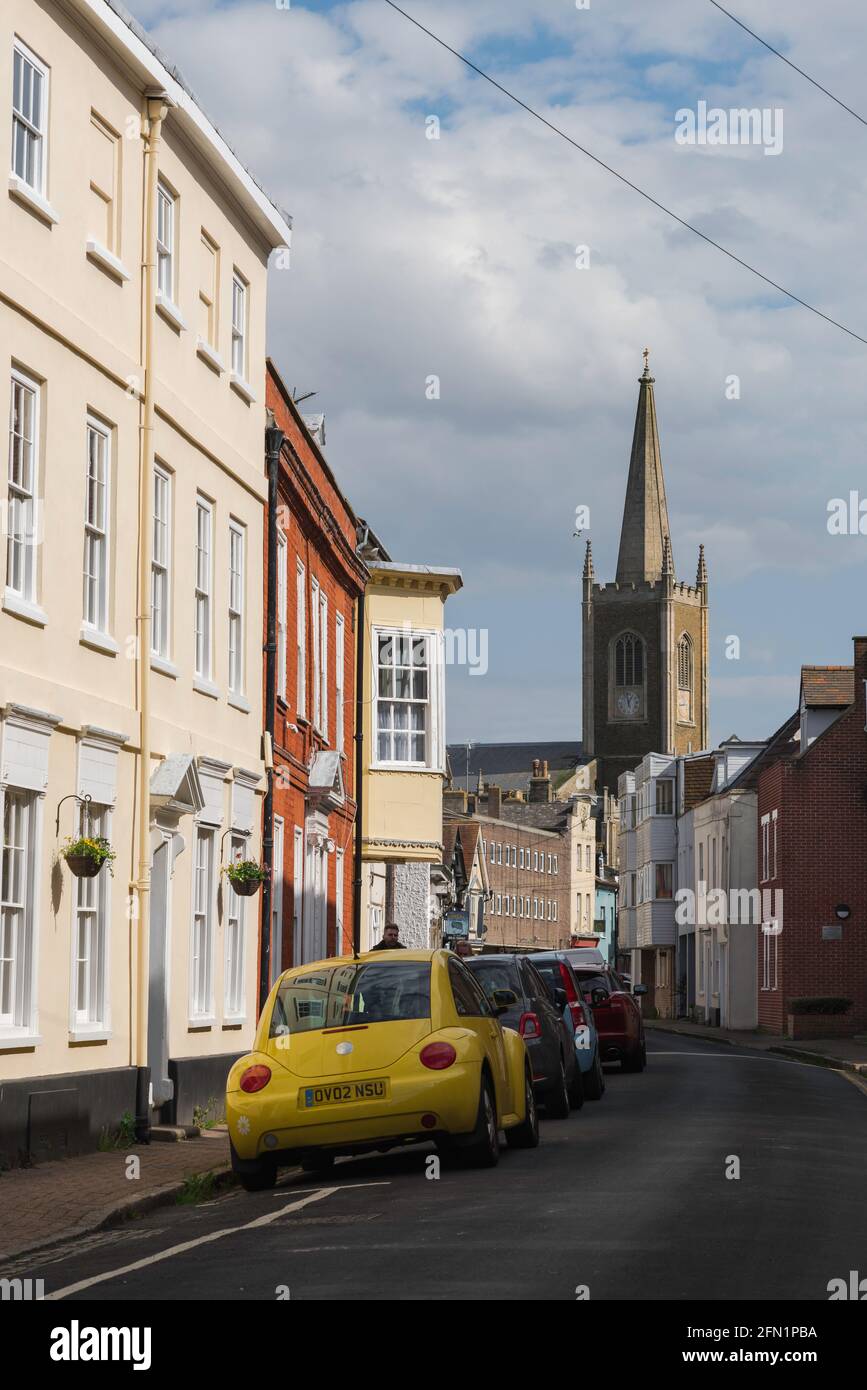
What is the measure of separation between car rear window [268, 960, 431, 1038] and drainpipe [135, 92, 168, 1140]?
415cm

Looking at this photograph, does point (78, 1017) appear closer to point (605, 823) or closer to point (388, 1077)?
point (388, 1077)

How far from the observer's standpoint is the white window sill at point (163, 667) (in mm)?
19828

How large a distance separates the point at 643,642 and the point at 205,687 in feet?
454

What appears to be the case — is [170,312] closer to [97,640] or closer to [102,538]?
[102,538]

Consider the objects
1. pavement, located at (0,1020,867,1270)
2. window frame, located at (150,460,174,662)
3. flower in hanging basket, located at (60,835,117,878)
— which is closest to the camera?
Answer: pavement, located at (0,1020,867,1270)

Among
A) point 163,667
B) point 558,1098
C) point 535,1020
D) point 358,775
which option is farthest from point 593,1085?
point 358,775

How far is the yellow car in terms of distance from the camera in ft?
45.7

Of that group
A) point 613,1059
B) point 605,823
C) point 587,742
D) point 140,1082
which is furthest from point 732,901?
point 587,742

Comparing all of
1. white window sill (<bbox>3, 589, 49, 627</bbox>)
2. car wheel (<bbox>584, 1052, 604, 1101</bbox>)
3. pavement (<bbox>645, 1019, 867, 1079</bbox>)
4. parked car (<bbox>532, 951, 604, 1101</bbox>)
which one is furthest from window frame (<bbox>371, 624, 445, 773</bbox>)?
white window sill (<bbox>3, 589, 49, 627</bbox>)

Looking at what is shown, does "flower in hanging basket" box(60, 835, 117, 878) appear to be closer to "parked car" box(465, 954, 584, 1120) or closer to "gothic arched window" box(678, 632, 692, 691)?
"parked car" box(465, 954, 584, 1120)

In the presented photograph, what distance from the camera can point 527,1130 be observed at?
16219 millimetres

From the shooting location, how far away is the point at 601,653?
16050cm

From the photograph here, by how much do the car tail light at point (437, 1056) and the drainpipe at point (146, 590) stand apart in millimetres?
5070
